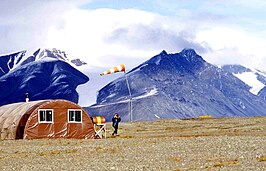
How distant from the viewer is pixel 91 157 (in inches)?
1624

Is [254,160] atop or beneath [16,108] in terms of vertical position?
beneath

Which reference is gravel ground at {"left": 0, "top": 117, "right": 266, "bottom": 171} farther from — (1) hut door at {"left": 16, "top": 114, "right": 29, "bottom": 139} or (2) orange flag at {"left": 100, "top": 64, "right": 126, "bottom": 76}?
(2) orange flag at {"left": 100, "top": 64, "right": 126, "bottom": 76}

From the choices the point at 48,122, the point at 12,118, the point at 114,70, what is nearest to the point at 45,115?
the point at 48,122

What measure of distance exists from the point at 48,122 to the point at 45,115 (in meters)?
0.75

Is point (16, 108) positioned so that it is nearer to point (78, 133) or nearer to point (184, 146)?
point (78, 133)

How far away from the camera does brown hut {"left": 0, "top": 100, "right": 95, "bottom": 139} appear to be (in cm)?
6488

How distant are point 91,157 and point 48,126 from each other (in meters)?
24.8

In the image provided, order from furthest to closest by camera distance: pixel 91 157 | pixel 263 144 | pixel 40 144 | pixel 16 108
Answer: pixel 16 108 < pixel 40 144 < pixel 263 144 < pixel 91 157

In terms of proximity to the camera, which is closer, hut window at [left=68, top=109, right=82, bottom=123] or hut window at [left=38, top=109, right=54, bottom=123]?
hut window at [left=38, top=109, right=54, bottom=123]

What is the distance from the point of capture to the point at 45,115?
65.7 meters

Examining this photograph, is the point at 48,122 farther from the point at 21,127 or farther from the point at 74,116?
the point at 74,116

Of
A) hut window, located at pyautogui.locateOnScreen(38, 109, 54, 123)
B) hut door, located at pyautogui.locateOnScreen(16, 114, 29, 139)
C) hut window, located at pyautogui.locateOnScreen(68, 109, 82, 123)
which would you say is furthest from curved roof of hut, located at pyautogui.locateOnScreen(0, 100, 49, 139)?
hut window, located at pyautogui.locateOnScreen(68, 109, 82, 123)

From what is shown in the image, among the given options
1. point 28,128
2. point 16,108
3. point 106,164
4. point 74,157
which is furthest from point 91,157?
point 16,108

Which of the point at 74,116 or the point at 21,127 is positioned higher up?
the point at 74,116
